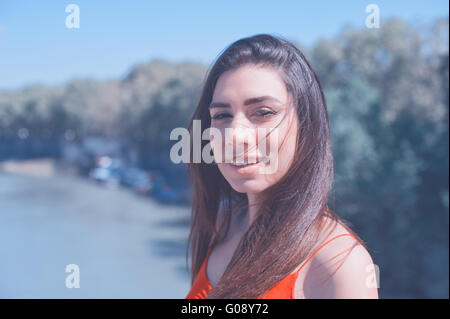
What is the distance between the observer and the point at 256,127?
0.71 meters

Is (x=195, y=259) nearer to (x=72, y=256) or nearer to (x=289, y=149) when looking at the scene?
(x=289, y=149)

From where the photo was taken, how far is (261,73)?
2.32 ft

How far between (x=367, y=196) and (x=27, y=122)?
181 inches

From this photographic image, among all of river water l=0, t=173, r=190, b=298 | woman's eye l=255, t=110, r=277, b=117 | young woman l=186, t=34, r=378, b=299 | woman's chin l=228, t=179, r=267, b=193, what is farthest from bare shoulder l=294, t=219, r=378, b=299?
river water l=0, t=173, r=190, b=298

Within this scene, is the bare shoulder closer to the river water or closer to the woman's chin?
the woman's chin

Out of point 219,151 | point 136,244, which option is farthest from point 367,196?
point 219,151

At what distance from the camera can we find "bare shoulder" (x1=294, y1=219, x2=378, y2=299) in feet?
2.02

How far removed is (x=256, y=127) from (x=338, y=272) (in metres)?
0.32

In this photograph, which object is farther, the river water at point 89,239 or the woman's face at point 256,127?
the river water at point 89,239

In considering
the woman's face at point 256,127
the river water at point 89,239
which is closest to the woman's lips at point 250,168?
the woman's face at point 256,127

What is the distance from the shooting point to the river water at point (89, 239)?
4664 millimetres

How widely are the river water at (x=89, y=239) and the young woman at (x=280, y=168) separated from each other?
13.2 feet

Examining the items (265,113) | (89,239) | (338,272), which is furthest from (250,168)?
(89,239)

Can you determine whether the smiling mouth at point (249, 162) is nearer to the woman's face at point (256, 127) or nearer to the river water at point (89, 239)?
the woman's face at point (256, 127)
